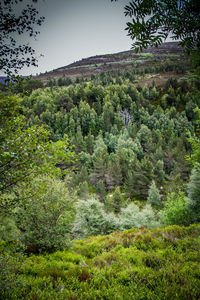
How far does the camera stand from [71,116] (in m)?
88.6

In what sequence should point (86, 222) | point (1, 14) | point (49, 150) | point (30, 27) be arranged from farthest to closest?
point (86, 222)
point (49, 150)
point (30, 27)
point (1, 14)

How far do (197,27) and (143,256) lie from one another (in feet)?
24.8

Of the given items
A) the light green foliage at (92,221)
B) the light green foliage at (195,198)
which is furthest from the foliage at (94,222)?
the light green foliage at (195,198)

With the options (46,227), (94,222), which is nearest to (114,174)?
(94,222)

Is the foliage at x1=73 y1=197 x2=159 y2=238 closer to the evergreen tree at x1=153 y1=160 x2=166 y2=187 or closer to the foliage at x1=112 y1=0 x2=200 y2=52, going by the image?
the foliage at x1=112 y1=0 x2=200 y2=52

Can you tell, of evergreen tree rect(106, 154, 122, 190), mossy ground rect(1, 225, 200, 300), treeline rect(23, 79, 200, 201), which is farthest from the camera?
evergreen tree rect(106, 154, 122, 190)

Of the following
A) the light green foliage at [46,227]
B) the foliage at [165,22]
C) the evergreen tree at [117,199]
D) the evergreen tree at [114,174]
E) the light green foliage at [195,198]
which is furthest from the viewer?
the evergreen tree at [114,174]

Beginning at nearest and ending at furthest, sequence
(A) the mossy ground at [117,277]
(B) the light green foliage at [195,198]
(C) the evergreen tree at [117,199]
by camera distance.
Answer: (A) the mossy ground at [117,277], (B) the light green foliage at [195,198], (C) the evergreen tree at [117,199]

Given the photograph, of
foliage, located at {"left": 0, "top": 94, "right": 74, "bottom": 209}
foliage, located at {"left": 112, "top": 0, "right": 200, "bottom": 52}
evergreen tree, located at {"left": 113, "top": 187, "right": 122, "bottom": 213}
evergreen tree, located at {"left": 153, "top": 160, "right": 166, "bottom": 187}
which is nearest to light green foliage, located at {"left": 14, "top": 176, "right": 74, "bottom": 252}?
foliage, located at {"left": 0, "top": 94, "right": 74, "bottom": 209}

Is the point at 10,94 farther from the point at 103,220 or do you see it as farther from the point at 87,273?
the point at 103,220

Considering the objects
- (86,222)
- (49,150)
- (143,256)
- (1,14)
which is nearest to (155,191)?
(86,222)

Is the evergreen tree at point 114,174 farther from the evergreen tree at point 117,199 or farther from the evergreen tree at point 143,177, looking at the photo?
the evergreen tree at point 117,199

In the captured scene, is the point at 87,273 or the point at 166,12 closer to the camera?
the point at 166,12

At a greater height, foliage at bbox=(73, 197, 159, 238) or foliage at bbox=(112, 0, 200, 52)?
foliage at bbox=(112, 0, 200, 52)
